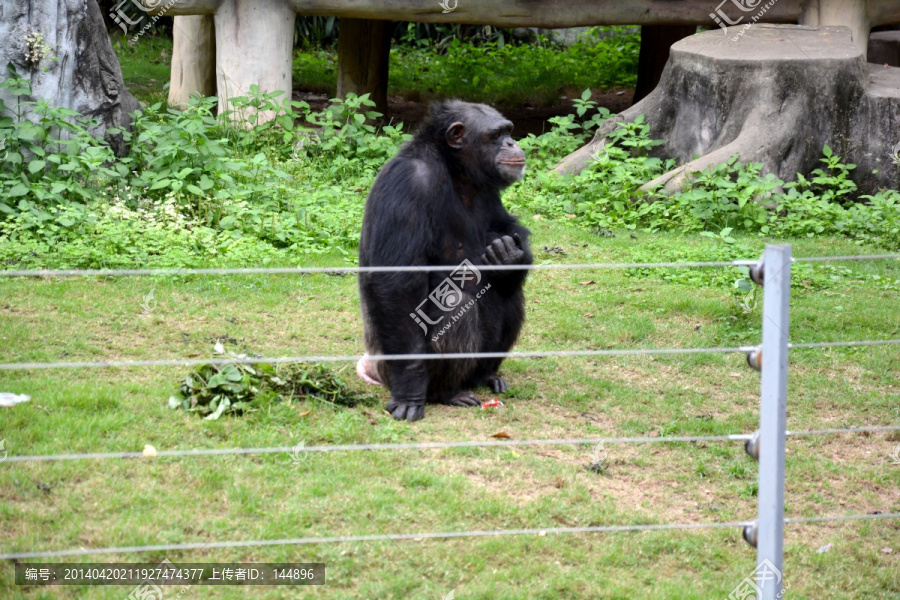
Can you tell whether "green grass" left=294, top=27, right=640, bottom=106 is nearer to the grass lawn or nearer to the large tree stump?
the large tree stump

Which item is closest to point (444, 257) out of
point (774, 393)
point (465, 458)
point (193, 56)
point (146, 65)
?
point (465, 458)

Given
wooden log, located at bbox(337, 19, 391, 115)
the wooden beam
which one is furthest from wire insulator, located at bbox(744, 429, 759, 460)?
wooden log, located at bbox(337, 19, 391, 115)

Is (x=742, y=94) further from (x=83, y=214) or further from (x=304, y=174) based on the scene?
(x=83, y=214)

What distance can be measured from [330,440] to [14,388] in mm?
1515

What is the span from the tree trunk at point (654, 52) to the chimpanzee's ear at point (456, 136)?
25.2ft

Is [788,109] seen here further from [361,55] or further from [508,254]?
[361,55]

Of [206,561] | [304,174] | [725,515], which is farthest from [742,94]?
[206,561]

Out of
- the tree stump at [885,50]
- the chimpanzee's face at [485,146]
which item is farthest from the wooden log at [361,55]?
the tree stump at [885,50]

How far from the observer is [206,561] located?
10.2 feet

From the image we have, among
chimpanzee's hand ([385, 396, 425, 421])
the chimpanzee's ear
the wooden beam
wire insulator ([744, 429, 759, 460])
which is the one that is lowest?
chimpanzee's hand ([385, 396, 425, 421])

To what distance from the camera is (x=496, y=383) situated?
5.03m

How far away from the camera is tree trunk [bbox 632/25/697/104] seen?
474 inches

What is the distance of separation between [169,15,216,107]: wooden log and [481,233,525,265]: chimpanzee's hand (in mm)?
6772

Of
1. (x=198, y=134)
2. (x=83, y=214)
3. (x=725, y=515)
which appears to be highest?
(x=198, y=134)
